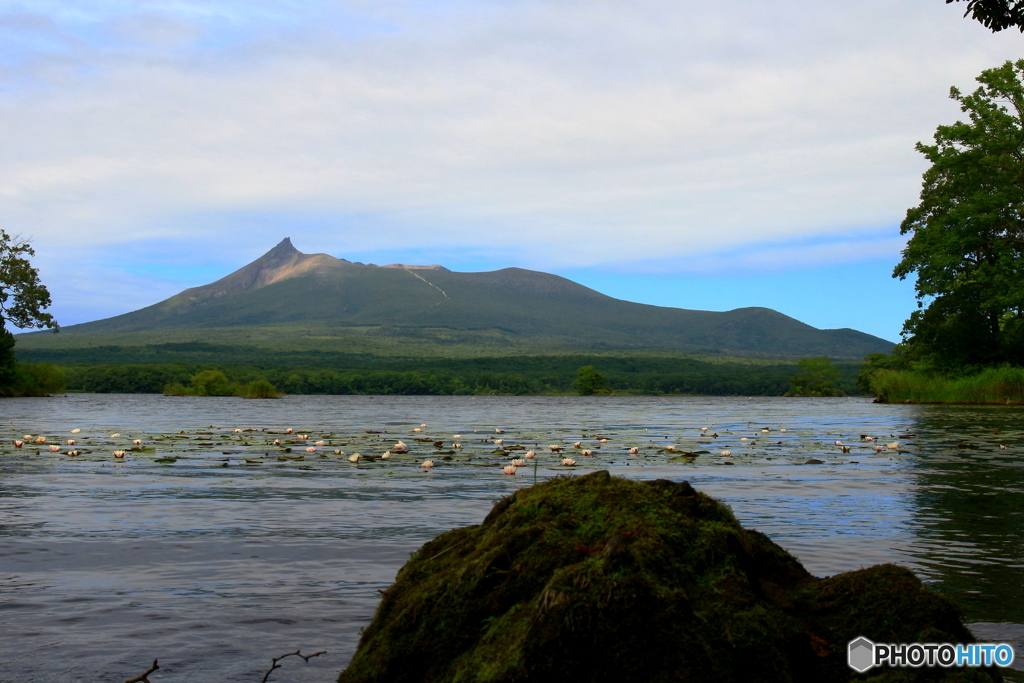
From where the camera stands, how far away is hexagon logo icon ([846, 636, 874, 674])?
4227mm

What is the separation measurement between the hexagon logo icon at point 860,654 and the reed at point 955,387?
154ft

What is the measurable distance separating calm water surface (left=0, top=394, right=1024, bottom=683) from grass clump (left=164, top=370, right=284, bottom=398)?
7533cm

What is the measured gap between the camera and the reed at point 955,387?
4509 centimetres

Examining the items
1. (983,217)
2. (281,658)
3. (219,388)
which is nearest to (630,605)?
(281,658)

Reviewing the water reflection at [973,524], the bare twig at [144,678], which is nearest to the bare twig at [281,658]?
the bare twig at [144,678]

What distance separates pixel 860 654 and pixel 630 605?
51.0 inches

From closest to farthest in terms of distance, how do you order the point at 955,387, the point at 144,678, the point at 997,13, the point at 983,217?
the point at 144,678, the point at 997,13, the point at 983,217, the point at 955,387

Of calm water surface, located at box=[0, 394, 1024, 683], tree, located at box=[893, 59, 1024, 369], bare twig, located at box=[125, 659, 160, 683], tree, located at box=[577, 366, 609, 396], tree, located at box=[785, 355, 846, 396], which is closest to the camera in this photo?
bare twig, located at box=[125, 659, 160, 683]

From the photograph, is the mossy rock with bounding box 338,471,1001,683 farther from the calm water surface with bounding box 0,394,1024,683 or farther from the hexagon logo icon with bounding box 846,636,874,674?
the calm water surface with bounding box 0,394,1024,683

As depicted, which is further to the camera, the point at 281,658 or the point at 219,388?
the point at 219,388

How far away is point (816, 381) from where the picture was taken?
134m

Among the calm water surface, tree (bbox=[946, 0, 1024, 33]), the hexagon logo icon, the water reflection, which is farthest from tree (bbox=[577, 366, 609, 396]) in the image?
the hexagon logo icon

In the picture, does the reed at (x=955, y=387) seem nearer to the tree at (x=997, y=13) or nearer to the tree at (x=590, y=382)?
the tree at (x=997, y=13)

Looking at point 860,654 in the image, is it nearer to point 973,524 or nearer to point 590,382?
point 973,524
